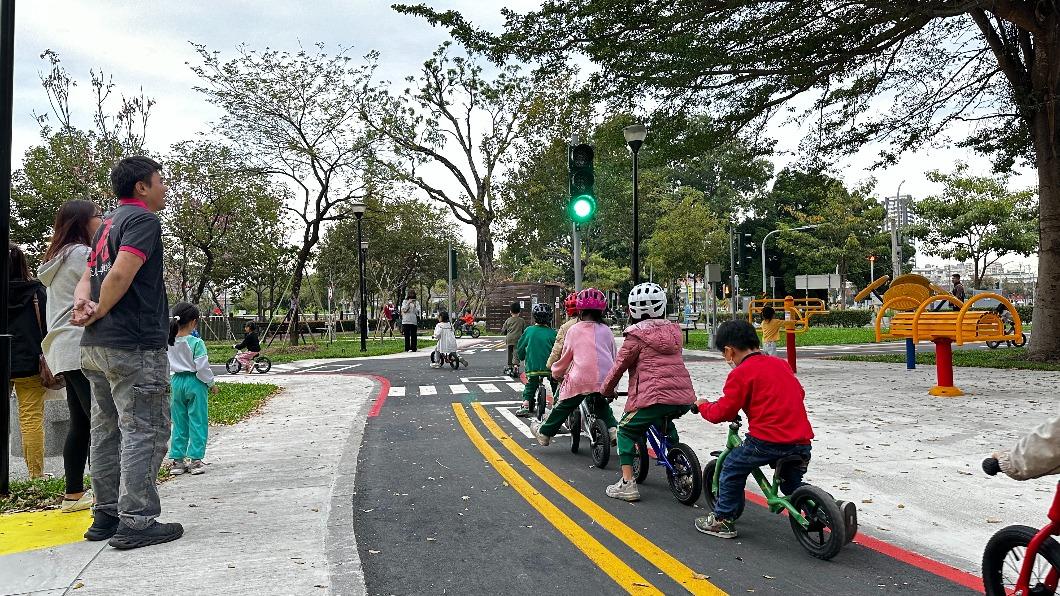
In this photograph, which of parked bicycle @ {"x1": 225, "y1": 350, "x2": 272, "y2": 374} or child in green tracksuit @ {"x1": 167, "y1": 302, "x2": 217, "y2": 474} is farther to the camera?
parked bicycle @ {"x1": 225, "y1": 350, "x2": 272, "y2": 374}

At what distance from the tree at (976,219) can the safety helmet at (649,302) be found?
41588mm

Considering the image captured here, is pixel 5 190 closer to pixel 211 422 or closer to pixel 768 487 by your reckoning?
pixel 211 422

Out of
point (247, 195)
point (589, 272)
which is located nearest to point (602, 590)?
point (247, 195)

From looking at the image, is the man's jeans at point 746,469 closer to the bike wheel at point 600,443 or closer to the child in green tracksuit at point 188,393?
the bike wheel at point 600,443

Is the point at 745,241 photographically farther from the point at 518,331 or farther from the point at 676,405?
the point at 676,405

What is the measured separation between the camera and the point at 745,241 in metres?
25.9

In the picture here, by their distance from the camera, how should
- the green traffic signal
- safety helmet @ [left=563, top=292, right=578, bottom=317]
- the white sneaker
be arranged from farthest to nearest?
1. the green traffic signal
2. safety helmet @ [left=563, top=292, right=578, bottom=317]
3. the white sneaker

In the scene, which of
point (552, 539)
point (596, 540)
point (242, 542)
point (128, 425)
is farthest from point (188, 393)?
point (596, 540)

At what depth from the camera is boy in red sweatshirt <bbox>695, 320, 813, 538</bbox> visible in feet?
14.6

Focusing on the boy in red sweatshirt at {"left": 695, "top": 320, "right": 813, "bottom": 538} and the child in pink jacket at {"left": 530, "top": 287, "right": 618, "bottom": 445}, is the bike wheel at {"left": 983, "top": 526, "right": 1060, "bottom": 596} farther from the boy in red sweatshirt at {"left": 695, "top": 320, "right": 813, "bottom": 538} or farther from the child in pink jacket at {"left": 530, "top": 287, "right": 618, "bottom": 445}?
the child in pink jacket at {"left": 530, "top": 287, "right": 618, "bottom": 445}

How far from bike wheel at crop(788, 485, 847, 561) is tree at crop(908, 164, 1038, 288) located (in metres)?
42.6

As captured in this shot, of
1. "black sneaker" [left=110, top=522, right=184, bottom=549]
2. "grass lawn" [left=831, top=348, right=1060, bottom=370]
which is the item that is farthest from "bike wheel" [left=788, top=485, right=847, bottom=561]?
"grass lawn" [left=831, top=348, right=1060, bottom=370]

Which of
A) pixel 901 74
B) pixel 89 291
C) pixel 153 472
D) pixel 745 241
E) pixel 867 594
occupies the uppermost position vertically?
pixel 901 74

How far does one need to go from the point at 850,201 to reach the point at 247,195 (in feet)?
133
